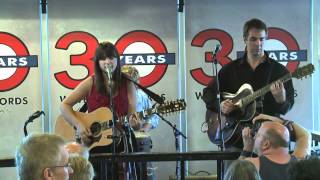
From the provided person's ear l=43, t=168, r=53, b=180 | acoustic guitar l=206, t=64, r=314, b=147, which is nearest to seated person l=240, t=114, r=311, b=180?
acoustic guitar l=206, t=64, r=314, b=147

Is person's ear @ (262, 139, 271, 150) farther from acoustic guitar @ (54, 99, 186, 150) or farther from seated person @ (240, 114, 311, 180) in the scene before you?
acoustic guitar @ (54, 99, 186, 150)

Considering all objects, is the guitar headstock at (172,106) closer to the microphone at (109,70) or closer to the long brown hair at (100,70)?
the long brown hair at (100,70)

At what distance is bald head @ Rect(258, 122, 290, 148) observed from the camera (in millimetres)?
3227

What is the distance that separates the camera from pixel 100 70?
14.2 feet

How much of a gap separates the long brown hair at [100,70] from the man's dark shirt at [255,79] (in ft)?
2.49

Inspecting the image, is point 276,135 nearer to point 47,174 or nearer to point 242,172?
point 242,172

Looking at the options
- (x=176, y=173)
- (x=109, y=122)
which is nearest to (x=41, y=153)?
(x=109, y=122)

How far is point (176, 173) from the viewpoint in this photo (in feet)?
21.5

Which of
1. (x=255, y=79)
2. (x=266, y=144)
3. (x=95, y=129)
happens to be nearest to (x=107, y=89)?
(x=95, y=129)

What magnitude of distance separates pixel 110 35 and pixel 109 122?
254cm

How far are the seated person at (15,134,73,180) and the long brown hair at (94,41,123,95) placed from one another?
87.3 inches

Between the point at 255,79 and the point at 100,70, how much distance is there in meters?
1.28

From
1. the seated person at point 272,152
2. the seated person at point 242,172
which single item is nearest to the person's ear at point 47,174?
the seated person at point 242,172

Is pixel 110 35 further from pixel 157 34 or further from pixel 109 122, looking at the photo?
pixel 109 122
